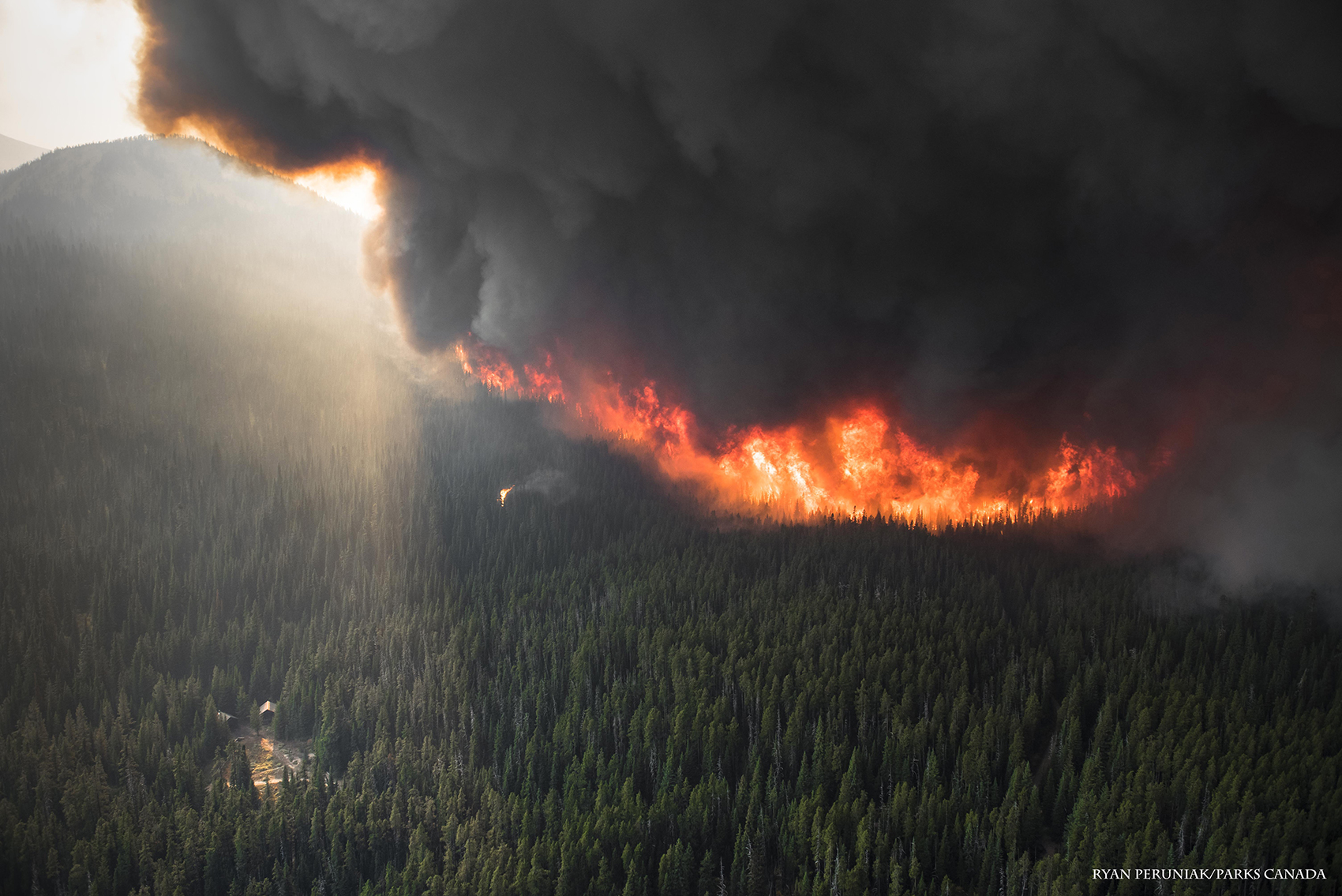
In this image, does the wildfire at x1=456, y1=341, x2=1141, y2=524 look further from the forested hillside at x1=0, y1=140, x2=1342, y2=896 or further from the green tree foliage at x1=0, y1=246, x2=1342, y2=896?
the green tree foliage at x1=0, y1=246, x2=1342, y2=896

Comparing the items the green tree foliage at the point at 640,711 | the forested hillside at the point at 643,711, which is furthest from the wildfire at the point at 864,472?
the green tree foliage at the point at 640,711

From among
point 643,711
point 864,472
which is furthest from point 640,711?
point 864,472

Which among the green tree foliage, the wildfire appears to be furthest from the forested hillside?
the wildfire

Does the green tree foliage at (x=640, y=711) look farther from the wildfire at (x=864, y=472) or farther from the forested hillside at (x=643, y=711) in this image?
the wildfire at (x=864, y=472)

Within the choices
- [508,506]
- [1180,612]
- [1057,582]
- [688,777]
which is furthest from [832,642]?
[508,506]

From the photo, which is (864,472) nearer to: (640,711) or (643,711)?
(643,711)

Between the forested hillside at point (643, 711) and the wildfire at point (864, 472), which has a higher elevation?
the wildfire at point (864, 472)
